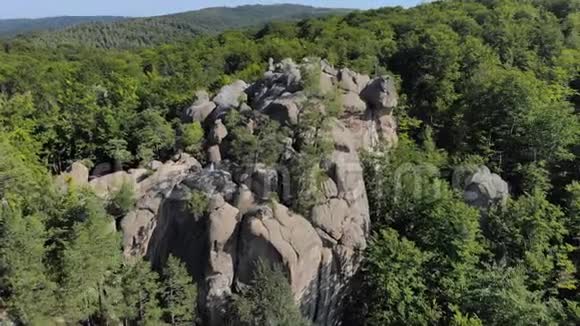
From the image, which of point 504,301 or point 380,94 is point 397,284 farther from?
point 380,94

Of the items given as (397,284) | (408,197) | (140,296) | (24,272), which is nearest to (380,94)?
(408,197)

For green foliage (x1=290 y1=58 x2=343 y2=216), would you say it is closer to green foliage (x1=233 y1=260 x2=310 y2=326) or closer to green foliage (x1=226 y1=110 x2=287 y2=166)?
green foliage (x1=226 y1=110 x2=287 y2=166)

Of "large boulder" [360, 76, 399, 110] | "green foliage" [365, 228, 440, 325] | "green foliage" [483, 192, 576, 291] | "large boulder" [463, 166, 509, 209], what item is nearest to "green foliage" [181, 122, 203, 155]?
"large boulder" [360, 76, 399, 110]

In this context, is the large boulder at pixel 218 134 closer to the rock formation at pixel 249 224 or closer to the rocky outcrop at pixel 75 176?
the rock formation at pixel 249 224

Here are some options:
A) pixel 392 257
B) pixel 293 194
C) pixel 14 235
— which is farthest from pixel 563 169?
pixel 14 235

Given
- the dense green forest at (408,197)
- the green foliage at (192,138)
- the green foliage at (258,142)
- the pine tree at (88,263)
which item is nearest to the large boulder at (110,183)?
the dense green forest at (408,197)

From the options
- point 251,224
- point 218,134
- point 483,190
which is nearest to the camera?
point 251,224
